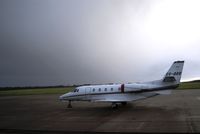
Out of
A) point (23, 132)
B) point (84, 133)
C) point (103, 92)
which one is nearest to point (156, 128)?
point (84, 133)

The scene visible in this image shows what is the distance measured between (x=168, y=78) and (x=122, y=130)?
1093 centimetres

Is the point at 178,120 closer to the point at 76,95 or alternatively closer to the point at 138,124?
the point at 138,124

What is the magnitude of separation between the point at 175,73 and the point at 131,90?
448 centimetres

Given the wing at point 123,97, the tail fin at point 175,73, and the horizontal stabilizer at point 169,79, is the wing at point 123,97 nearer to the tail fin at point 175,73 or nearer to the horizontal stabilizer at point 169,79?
the horizontal stabilizer at point 169,79

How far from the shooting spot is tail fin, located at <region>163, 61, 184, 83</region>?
2458 cm

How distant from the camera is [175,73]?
2473cm

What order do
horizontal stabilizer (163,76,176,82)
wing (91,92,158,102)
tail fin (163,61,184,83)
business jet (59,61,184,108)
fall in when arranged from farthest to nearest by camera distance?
wing (91,92,158,102) < business jet (59,61,184,108) < tail fin (163,61,184,83) < horizontal stabilizer (163,76,176,82)

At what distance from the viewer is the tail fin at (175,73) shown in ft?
80.6

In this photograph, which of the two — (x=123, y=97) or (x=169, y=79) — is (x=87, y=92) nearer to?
(x=123, y=97)

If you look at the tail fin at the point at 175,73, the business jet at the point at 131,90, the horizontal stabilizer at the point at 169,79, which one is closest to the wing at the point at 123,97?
the business jet at the point at 131,90

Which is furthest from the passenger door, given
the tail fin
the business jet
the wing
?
the tail fin

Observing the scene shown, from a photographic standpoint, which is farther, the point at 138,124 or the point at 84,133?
the point at 138,124

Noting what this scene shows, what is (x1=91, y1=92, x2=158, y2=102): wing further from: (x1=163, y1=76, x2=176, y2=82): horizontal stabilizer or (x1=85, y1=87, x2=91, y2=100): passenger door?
(x1=163, y1=76, x2=176, y2=82): horizontal stabilizer

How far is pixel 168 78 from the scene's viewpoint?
24.6m
